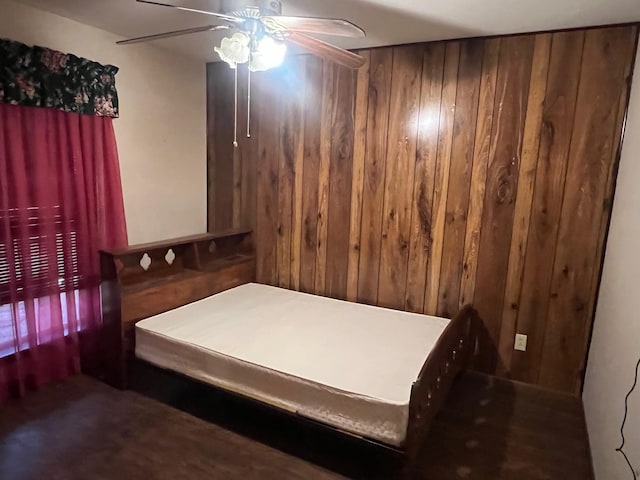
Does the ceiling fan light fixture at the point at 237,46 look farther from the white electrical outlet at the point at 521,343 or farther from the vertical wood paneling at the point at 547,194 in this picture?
the white electrical outlet at the point at 521,343

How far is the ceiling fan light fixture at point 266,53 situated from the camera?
1.79m

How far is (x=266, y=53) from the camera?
6.01ft

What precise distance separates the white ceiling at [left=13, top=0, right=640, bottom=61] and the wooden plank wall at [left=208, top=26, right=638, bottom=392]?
161 millimetres

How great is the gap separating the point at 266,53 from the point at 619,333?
200 centimetres

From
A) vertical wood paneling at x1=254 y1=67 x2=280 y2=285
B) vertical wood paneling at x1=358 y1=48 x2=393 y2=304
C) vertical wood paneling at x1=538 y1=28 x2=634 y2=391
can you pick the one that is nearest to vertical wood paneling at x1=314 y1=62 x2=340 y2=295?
vertical wood paneling at x1=358 y1=48 x2=393 y2=304

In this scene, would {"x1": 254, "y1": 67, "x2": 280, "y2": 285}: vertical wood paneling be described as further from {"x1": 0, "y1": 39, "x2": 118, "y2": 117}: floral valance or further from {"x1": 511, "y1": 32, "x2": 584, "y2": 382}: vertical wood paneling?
{"x1": 511, "y1": 32, "x2": 584, "y2": 382}: vertical wood paneling

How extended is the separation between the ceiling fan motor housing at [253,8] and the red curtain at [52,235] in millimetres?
1261

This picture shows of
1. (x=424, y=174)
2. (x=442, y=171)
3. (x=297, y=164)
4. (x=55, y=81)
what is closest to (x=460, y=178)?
(x=442, y=171)

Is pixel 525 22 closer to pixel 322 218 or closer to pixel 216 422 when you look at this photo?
pixel 322 218

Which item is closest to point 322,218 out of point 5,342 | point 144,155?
point 144,155

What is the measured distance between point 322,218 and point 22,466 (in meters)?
2.29

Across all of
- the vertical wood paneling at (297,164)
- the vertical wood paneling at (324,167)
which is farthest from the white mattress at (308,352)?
the vertical wood paneling at (297,164)

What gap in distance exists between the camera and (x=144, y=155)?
10.2ft

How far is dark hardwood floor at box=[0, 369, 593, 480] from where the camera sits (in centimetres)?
194
